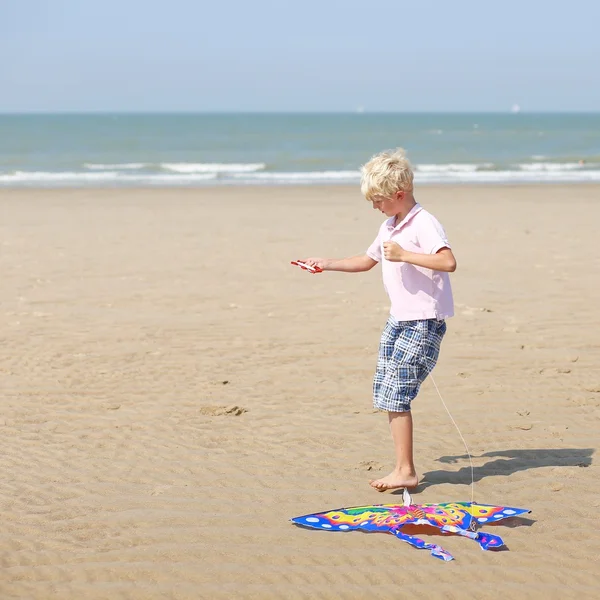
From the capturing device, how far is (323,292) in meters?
8.98

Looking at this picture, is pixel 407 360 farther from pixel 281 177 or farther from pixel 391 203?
pixel 281 177

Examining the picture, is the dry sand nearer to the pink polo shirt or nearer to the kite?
the kite

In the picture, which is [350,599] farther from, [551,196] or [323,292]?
[551,196]

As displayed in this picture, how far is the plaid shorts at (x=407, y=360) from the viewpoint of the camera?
404 centimetres

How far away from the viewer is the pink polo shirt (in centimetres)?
399

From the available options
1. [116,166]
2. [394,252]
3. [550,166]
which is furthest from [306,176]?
[394,252]

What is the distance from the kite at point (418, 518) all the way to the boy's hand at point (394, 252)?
106cm

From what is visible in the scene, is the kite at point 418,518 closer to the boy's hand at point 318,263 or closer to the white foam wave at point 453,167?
the boy's hand at point 318,263

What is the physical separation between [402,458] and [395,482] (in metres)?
0.11

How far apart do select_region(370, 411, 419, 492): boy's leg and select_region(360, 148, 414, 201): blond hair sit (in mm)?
1020

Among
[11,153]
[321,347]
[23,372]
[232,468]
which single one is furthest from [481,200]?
[11,153]

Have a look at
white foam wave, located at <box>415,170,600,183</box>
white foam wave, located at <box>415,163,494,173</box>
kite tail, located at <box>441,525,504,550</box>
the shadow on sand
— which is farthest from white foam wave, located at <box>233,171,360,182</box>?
kite tail, located at <box>441,525,504,550</box>

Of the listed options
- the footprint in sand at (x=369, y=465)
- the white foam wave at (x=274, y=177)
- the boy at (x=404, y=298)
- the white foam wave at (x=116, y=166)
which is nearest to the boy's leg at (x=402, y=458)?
the boy at (x=404, y=298)

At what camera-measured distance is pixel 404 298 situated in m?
4.06
